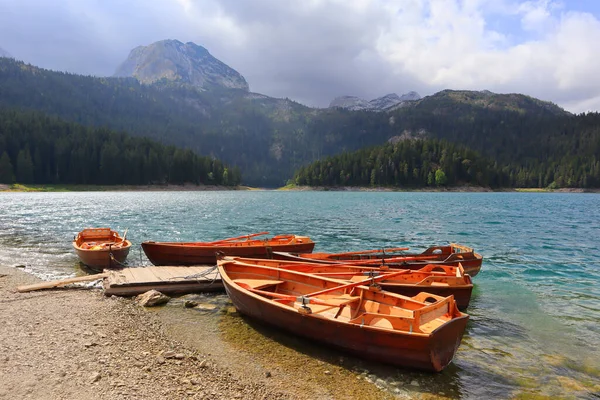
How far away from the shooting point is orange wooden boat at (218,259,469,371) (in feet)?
28.8

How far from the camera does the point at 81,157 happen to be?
14738cm

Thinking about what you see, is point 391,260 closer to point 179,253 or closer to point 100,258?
point 179,253

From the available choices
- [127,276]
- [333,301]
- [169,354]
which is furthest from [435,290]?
[127,276]

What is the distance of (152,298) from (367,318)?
29.7 feet

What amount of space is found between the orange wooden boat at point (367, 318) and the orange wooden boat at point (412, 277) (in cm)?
76

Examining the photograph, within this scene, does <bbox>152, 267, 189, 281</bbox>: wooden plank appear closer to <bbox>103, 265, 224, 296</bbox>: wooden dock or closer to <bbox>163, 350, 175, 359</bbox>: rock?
<bbox>103, 265, 224, 296</bbox>: wooden dock

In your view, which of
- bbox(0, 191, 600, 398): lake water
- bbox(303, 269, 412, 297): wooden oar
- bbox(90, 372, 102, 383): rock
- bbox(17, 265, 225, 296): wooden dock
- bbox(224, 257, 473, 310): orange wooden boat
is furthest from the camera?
bbox(17, 265, 225, 296): wooden dock

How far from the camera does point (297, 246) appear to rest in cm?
2289

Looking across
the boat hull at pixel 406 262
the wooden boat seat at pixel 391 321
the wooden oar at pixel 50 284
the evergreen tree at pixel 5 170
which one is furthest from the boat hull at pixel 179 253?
the evergreen tree at pixel 5 170

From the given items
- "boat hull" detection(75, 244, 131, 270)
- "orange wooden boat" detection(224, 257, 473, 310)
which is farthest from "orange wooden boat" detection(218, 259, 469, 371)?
"boat hull" detection(75, 244, 131, 270)

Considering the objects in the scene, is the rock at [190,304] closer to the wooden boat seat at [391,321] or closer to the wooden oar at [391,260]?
the wooden boat seat at [391,321]

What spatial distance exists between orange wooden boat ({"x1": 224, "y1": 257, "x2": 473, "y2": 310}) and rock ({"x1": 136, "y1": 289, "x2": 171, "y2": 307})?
3137 mm

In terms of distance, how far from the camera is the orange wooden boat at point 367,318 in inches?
346

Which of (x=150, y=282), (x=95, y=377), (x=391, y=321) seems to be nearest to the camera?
(x=95, y=377)
